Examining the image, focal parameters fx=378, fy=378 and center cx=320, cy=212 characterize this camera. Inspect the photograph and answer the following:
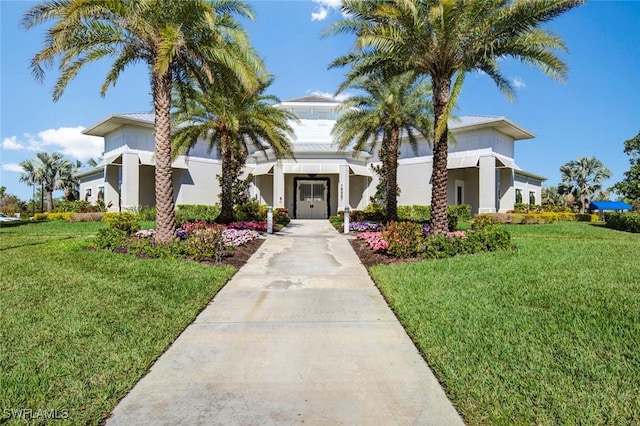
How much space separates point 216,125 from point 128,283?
11268 mm

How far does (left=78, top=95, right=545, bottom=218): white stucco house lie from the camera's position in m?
24.5

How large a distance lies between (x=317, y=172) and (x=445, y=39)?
14343 millimetres

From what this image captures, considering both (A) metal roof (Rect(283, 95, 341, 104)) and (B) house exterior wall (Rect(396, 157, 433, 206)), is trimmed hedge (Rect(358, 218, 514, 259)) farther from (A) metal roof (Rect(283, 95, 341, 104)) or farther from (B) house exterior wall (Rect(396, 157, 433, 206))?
(A) metal roof (Rect(283, 95, 341, 104))

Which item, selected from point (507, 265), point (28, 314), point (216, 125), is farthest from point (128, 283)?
point (216, 125)

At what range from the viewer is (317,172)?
80.0 feet

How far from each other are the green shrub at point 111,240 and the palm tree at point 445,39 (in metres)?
8.79

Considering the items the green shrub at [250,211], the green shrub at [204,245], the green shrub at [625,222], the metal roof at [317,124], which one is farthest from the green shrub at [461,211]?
the green shrub at [204,245]

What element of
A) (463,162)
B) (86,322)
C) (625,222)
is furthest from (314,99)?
(86,322)

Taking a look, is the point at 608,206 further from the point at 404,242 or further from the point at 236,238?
the point at 236,238

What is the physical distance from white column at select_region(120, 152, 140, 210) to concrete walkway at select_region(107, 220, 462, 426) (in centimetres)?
2024

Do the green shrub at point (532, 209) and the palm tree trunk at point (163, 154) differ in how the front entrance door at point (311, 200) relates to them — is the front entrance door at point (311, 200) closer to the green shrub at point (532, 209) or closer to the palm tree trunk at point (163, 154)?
the green shrub at point (532, 209)

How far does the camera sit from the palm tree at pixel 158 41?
9828mm

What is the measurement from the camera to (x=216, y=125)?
17.0 meters

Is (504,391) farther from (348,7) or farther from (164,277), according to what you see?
(348,7)
